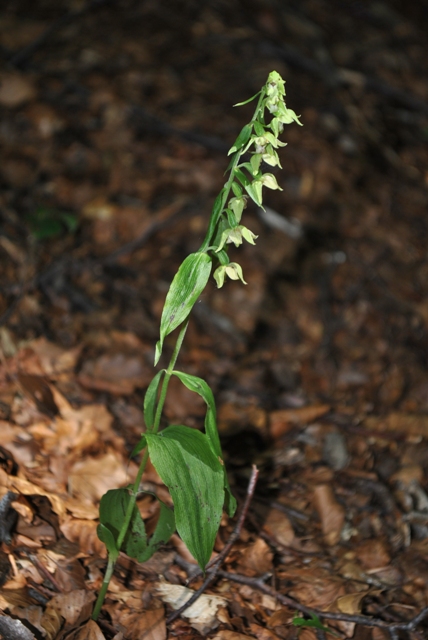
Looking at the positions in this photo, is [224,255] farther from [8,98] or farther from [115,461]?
[8,98]

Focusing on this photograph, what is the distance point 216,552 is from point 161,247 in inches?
92.0

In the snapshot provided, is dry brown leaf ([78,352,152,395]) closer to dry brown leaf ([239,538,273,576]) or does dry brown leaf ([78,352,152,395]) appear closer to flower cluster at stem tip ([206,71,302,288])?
dry brown leaf ([239,538,273,576])

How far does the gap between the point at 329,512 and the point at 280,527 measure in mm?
261

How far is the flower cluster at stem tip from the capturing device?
161 centimetres

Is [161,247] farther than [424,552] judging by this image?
Yes

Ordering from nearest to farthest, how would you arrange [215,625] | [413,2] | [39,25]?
1. [215,625]
2. [39,25]
3. [413,2]

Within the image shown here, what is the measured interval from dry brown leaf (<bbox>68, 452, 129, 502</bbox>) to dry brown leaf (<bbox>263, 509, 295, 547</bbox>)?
0.60 m

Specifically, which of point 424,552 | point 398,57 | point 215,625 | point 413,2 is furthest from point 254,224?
point 413,2

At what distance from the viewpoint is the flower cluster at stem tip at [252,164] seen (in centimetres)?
161

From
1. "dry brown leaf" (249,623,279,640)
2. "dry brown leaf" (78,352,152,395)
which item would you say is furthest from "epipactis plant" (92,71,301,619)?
"dry brown leaf" (78,352,152,395)

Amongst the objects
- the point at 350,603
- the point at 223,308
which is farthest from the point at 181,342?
the point at 223,308

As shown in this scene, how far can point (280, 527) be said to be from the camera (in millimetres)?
2430

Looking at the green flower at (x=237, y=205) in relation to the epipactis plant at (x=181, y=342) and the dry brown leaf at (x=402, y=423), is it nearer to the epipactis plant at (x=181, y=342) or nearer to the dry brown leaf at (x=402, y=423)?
the epipactis plant at (x=181, y=342)

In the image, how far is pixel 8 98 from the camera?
4582 mm
